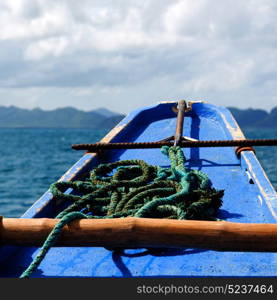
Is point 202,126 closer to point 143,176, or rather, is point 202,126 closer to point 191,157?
point 191,157

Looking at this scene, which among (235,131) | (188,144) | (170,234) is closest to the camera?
(170,234)

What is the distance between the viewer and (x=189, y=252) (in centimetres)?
292

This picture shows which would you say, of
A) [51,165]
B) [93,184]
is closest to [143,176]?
[93,184]

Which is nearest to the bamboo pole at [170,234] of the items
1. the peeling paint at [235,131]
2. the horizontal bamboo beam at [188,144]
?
the horizontal bamboo beam at [188,144]

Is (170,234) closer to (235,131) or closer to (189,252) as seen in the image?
(189,252)

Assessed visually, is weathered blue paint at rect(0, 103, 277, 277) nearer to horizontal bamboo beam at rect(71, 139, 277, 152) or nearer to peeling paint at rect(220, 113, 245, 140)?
peeling paint at rect(220, 113, 245, 140)

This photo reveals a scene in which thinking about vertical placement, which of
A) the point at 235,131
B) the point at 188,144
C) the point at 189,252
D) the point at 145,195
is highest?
the point at 235,131

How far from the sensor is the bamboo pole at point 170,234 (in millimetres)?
2197

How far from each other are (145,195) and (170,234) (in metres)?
1.06

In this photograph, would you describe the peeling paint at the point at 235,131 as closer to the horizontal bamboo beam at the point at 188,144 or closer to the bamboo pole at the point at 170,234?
the horizontal bamboo beam at the point at 188,144

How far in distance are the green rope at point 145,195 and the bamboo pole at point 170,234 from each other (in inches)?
5.2

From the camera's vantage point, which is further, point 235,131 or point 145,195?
point 235,131

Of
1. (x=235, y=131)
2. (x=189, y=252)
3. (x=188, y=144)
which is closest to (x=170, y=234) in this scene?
(x=189, y=252)
